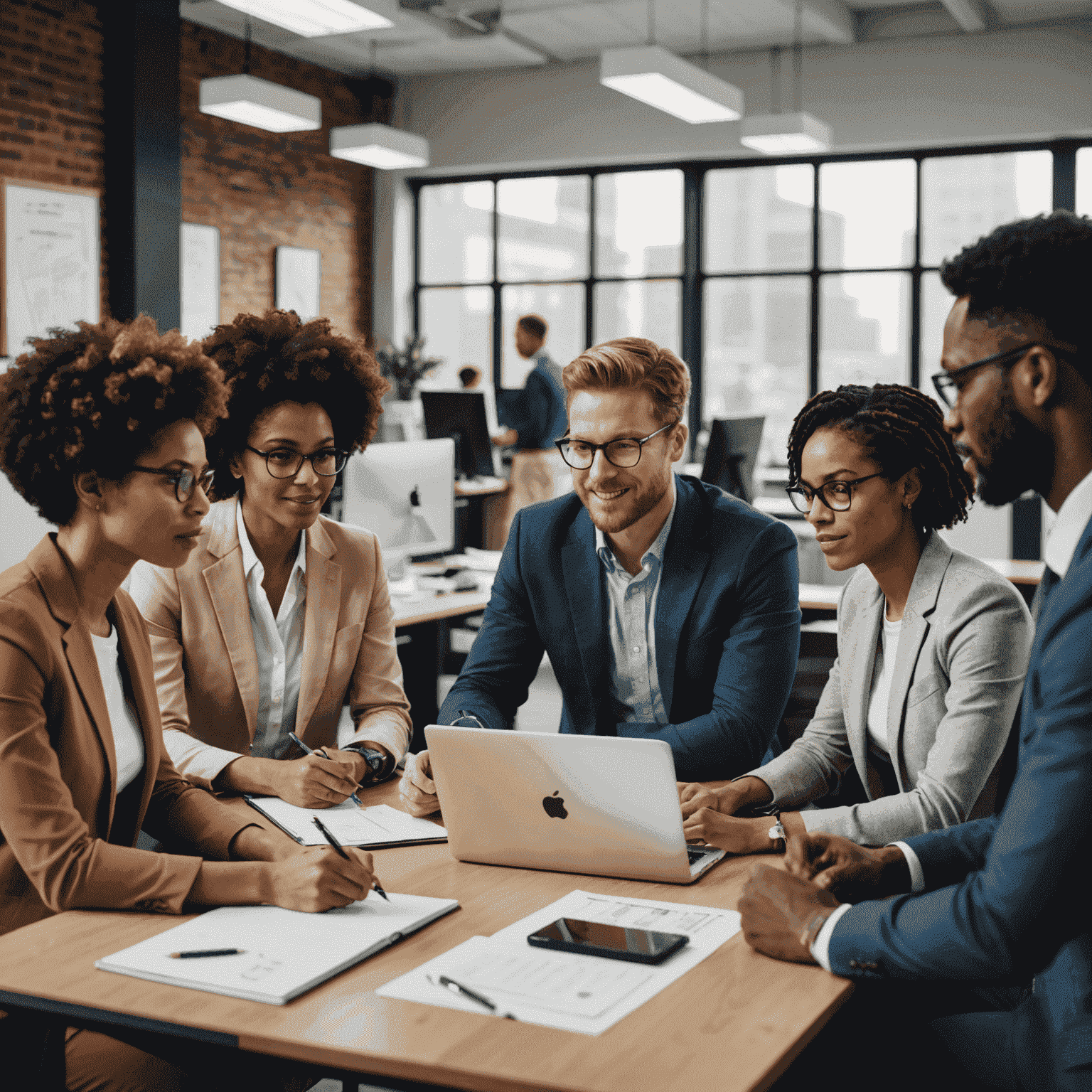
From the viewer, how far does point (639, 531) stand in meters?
2.28

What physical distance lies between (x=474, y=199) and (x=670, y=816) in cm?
898

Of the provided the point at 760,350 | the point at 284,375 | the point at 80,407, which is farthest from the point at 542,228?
the point at 80,407

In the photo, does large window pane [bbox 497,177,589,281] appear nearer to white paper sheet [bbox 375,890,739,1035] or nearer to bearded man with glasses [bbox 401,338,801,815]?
bearded man with glasses [bbox 401,338,801,815]

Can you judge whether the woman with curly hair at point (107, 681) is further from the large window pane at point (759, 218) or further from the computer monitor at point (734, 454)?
the large window pane at point (759, 218)

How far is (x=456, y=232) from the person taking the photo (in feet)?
33.0

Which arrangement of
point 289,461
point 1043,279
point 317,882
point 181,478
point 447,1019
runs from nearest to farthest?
point 447,1019 → point 1043,279 → point 317,882 → point 181,478 → point 289,461

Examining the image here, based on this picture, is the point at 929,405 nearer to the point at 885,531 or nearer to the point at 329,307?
the point at 885,531

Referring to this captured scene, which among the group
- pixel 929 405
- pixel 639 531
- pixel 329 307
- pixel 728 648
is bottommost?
pixel 728 648

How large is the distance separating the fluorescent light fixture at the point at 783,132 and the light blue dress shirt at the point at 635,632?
569 cm

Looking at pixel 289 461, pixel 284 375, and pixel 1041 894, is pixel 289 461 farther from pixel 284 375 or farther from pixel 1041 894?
pixel 1041 894

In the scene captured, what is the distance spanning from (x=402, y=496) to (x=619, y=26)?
17.7 feet

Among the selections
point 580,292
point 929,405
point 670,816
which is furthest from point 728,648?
point 580,292

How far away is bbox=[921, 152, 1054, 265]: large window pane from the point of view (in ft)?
27.1

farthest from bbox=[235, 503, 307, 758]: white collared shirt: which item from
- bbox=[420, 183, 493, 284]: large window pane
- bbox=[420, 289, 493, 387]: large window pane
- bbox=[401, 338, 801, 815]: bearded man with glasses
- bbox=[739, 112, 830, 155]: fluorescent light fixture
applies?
bbox=[420, 183, 493, 284]: large window pane
